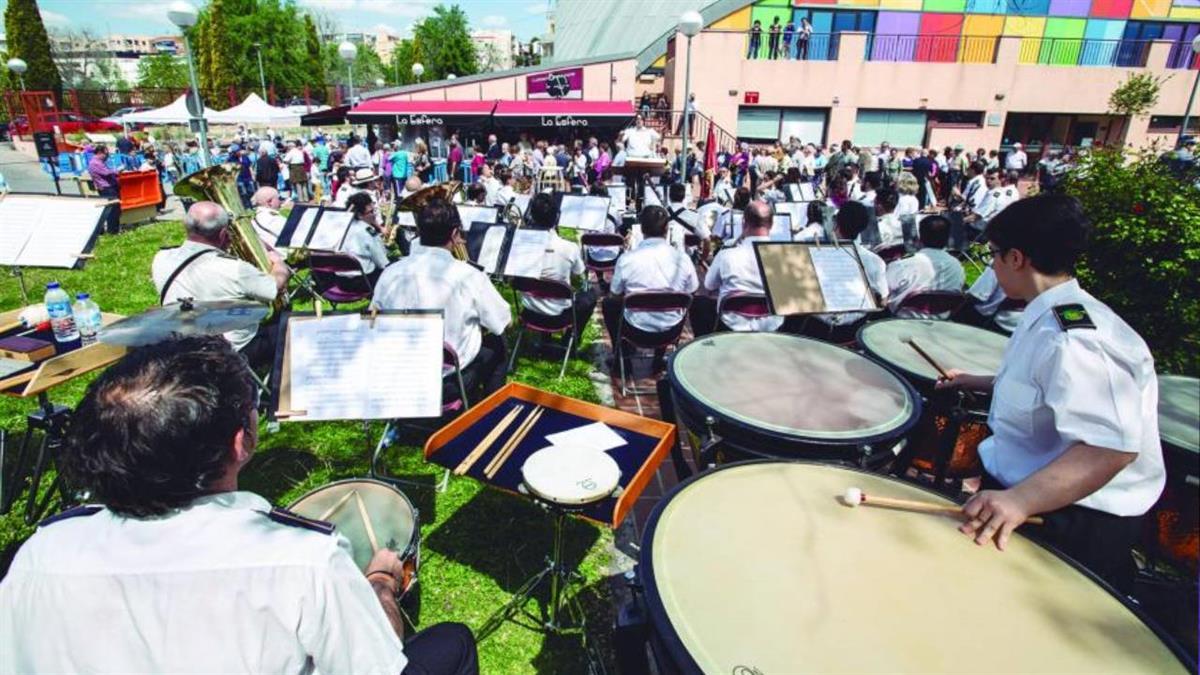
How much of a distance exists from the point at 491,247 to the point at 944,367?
4.52m

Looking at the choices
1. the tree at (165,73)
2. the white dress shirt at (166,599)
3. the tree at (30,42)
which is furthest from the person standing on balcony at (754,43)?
the tree at (165,73)

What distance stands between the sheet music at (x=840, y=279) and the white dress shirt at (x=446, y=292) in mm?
2114

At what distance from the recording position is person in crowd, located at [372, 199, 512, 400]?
3945mm

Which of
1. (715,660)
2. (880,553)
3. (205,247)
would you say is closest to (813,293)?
(880,553)

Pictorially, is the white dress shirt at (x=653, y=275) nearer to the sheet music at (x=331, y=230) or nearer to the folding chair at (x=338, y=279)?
the folding chair at (x=338, y=279)

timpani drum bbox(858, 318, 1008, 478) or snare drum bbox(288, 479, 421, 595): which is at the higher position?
timpani drum bbox(858, 318, 1008, 478)

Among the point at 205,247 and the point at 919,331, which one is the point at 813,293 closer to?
the point at 919,331

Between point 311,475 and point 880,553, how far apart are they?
3.59 meters

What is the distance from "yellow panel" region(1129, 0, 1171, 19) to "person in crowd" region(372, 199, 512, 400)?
35.1 meters

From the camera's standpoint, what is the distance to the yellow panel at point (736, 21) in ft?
78.6

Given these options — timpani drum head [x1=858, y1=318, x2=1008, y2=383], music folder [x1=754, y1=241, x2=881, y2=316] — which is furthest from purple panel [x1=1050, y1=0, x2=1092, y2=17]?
music folder [x1=754, y1=241, x2=881, y2=316]

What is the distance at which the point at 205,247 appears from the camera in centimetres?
403

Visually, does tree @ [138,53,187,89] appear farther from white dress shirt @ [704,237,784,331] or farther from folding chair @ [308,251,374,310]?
white dress shirt @ [704,237,784,331]

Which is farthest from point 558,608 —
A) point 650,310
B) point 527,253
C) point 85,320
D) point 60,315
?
point 527,253
